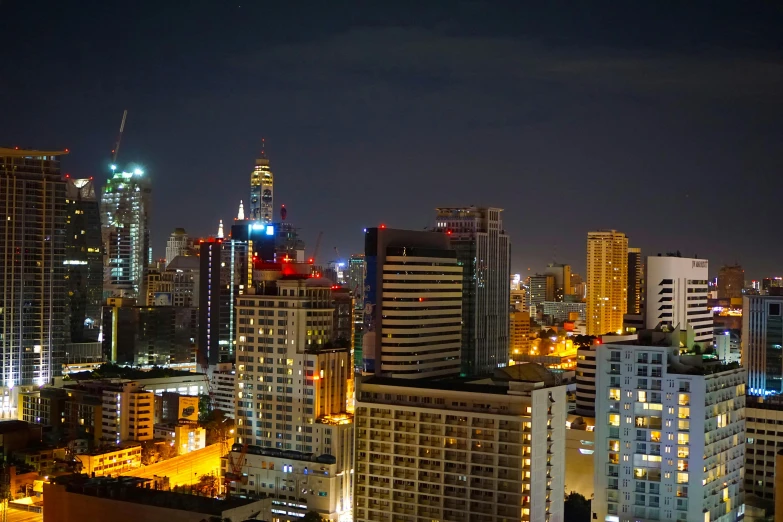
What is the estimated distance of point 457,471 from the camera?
23.8 metres

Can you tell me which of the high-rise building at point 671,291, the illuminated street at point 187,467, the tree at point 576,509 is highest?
the high-rise building at point 671,291

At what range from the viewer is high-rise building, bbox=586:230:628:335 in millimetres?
70125

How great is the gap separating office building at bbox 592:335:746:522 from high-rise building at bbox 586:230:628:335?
47.7 meters

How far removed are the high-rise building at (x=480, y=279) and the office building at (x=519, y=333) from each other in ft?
42.6

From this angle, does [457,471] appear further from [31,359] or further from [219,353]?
[219,353]

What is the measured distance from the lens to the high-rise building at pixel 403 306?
34.9 meters

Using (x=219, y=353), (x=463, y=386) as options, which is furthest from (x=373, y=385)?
(x=219, y=353)

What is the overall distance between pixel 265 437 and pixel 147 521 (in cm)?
1034

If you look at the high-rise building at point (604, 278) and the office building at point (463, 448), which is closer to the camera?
the office building at point (463, 448)

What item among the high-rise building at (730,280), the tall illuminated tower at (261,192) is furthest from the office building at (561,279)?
the tall illuminated tower at (261,192)

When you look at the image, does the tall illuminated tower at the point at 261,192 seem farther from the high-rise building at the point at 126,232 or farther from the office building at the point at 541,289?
the office building at the point at 541,289

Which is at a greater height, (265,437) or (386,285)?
(386,285)

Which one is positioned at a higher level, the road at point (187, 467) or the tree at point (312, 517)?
the tree at point (312, 517)

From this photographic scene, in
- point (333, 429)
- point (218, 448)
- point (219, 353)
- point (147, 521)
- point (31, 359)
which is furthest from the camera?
point (219, 353)
